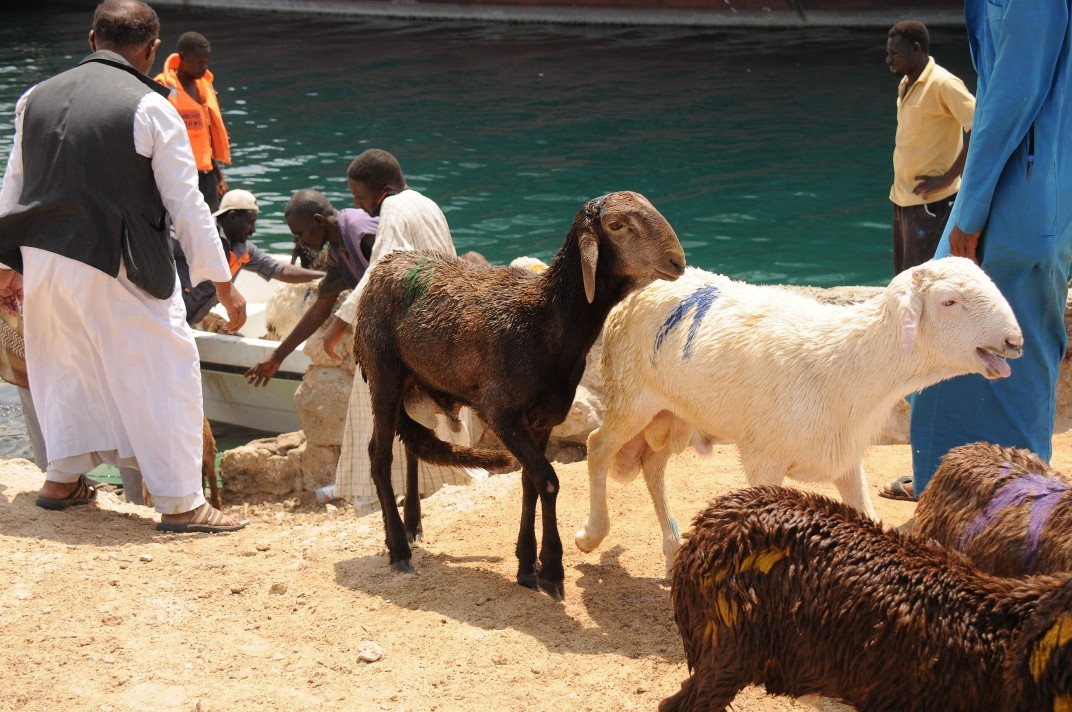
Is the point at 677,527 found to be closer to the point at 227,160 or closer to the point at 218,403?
the point at 218,403

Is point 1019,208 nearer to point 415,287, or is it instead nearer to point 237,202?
point 415,287

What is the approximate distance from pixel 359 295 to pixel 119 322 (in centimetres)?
136

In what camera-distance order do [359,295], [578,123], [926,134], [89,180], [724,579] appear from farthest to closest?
[578,123] → [926,134] → [359,295] → [89,180] → [724,579]

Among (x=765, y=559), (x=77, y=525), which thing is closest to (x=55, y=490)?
(x=77, y=525)

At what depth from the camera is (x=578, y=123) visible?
2241 centimetres

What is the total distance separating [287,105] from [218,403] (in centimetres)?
1372

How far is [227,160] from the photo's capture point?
42.8ft

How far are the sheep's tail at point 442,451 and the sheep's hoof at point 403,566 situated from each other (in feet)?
1.93

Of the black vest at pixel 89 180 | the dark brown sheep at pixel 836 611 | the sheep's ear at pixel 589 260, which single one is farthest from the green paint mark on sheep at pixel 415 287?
the dark brown sheep at pixel 836 611

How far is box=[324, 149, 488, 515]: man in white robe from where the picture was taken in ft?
22.4

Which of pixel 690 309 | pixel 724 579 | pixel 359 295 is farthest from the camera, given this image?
pixel 359 295

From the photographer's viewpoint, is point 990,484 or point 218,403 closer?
point 990,484

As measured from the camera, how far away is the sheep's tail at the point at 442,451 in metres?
Result: 6.04

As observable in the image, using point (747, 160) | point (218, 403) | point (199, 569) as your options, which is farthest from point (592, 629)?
point (747, 160)
